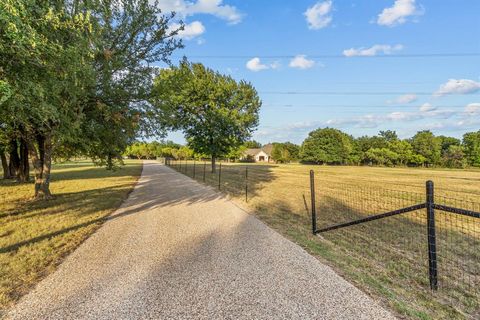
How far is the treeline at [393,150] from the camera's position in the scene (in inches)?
2591

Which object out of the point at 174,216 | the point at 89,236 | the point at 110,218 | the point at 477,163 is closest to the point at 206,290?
the point at 89,236

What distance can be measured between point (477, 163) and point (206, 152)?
69375 mm

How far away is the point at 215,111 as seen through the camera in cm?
2369

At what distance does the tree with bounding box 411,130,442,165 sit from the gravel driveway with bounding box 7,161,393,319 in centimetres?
7804

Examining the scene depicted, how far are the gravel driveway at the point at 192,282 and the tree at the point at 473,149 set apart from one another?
7899cm

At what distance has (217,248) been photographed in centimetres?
499

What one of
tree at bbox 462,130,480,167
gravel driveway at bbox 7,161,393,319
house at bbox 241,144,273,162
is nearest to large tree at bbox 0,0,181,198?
gravel driveway at bbox 7,161,393,319

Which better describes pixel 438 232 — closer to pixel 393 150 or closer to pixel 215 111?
pixel 215 111

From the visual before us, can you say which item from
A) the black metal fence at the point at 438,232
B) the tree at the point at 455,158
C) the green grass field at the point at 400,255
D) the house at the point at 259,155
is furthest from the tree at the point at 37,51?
the house at the point at 259,155

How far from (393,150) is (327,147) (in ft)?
55.4

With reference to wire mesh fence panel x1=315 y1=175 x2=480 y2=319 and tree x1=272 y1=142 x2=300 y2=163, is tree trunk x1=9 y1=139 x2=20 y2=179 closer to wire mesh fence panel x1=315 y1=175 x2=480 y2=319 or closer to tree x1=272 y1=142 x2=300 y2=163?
wire mesh fence panel x1=315 y1=175 x2=480 y2=319

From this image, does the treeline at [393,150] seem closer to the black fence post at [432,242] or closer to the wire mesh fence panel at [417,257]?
the wire mesh fence panel at [417,257]

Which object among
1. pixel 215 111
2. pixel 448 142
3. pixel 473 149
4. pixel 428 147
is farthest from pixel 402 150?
pixel 215 111

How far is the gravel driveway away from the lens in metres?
2.93
